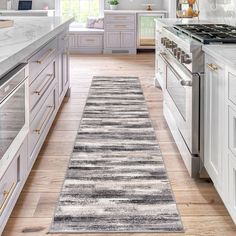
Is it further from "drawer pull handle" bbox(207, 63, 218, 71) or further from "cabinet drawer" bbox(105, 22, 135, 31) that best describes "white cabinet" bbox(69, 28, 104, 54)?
"drawer pull handle" bbox(207, 63, 218, 71)

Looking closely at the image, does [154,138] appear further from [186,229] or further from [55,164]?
[186,229]

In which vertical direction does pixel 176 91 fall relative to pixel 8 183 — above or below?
above

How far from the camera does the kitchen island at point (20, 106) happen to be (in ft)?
5.93

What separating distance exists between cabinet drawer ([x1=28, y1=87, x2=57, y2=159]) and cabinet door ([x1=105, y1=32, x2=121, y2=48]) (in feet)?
19.2

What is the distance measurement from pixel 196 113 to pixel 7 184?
3.79ft

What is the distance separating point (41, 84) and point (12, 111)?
0.92 meters

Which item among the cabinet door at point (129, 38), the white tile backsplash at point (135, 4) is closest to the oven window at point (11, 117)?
the cabinet door at point (129, 38)

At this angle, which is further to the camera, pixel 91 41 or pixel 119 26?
pixel 91 41

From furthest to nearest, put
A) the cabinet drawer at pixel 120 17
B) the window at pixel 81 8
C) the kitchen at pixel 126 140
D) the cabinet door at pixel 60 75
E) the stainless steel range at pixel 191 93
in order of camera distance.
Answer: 1. the window at pixel 81 8
2. the cabinet drawer at pixel 120 17
3. the cabinet door at pixel 60 75
4. the stainless steel range at pixel 191 93
5. the kitchen at pixel 126 140

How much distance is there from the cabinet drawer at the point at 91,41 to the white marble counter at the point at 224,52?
23.7ft

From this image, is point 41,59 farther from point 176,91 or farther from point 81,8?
point 81,8

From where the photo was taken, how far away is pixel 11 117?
1950 mm

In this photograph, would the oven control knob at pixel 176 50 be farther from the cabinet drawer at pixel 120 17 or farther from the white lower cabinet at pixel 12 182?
the cabinet drawer at pixel 120 17

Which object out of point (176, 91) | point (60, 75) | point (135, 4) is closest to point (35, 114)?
point (176, 91)
